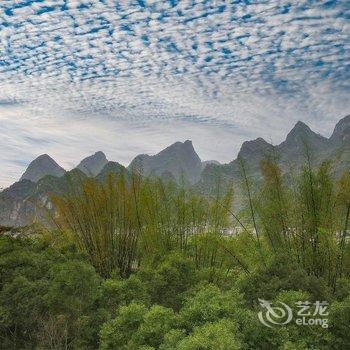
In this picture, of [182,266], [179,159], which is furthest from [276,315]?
[179,159]

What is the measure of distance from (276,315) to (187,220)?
668cm

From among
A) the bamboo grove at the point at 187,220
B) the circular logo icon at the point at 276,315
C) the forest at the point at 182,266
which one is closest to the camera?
the circular logo icon at the point at 276,315

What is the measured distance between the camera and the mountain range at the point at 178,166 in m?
10.7

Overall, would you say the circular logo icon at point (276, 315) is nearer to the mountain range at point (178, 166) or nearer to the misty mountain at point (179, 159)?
the mountain range at point (178, 166)

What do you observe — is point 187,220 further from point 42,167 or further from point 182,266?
point 42,167

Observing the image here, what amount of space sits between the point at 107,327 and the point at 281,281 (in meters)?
3.47

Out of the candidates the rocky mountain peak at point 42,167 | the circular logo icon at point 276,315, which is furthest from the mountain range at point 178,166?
the circular logo icon at point 276,315

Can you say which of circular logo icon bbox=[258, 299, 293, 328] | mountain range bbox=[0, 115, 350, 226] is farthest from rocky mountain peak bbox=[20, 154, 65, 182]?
circular logo icon bbox=[258, 299, 293, 328]

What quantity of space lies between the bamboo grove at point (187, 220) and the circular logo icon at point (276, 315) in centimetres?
347

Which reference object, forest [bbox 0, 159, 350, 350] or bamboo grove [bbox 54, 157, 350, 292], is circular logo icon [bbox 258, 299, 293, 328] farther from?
bamboo grove [bbox 54, 157, 350, 292]

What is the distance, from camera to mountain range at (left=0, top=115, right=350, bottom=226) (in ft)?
35.2

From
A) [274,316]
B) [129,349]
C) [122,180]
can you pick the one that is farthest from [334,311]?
[122,180]

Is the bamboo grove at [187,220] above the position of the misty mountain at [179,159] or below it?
above

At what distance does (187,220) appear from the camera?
1278cm
